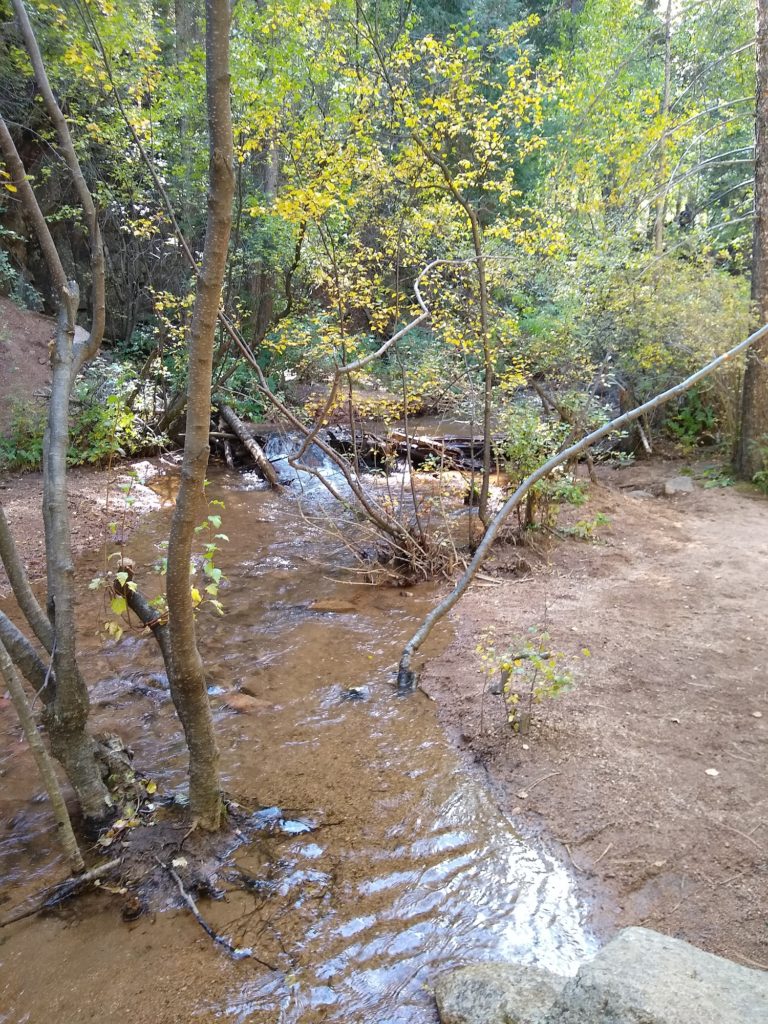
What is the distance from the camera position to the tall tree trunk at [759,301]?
842cm

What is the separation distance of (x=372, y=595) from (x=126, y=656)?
2504 mm

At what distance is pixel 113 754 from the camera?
3408 mm

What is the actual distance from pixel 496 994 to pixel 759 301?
9348 millimetres

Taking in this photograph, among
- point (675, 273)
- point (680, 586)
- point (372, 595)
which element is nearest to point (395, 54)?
point (372, 595)

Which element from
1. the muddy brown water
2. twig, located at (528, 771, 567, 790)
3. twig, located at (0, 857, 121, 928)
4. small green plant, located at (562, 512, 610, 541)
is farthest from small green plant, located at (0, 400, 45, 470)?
twig, located at (528, 771, 567, 790)

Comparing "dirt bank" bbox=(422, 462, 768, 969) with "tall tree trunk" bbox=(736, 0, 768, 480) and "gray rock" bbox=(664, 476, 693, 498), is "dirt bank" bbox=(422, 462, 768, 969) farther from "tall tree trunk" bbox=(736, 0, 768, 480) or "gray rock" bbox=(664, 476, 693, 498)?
"tall tree trunk" bbox=(736, 0, 768, 480)

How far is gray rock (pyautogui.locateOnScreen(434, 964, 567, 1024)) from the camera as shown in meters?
2.09

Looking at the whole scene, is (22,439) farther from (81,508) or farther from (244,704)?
(244,704)

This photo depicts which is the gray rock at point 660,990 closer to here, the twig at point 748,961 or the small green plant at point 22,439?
the twig at point 748,961

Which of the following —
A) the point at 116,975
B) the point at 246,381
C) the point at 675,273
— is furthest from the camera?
the point at 246,381

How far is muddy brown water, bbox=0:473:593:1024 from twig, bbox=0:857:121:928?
0.06m

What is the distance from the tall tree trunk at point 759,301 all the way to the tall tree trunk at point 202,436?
873 centimetres

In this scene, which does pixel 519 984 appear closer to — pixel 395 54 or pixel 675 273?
pixel 395 54

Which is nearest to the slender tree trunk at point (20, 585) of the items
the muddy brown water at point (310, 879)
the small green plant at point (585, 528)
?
the muddy brown water at point (310, 879)
